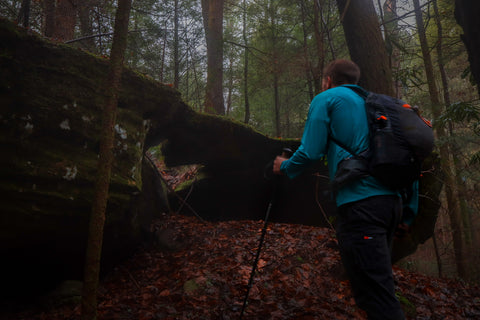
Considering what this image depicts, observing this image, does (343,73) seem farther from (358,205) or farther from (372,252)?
(372,252)

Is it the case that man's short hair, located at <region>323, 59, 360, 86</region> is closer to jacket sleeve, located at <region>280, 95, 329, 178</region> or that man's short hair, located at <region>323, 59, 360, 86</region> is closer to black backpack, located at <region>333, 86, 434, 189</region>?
jacket sleeve, located at <region>280, 95, 329, 178</region>


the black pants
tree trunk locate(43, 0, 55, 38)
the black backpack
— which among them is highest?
tree trunk locate(43, 0, 55, 38)

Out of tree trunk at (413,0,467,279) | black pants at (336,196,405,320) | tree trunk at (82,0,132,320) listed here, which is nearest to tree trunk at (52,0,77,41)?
tree trunk at (82,0,132,320)

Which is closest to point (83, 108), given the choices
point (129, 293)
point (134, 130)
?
point (134, 130)

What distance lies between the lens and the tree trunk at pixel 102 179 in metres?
2.83

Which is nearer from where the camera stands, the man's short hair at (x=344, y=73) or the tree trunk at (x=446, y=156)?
the man's short hair at (x=344, y=73)

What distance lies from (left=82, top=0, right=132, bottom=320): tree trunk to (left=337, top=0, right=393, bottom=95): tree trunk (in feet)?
13.3

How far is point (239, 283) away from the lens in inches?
185

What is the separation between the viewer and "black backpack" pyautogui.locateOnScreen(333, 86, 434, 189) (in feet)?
6.40

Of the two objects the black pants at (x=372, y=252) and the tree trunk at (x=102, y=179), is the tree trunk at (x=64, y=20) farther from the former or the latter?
the black pants at (x=372, y=252)

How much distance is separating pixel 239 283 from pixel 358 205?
3.31 m

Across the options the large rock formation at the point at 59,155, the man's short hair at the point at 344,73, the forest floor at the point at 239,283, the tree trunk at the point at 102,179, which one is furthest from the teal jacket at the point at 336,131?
the forest floor at the point at 239,283

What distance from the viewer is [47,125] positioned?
4.27m

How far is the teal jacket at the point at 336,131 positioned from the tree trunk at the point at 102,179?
1.92 meters
